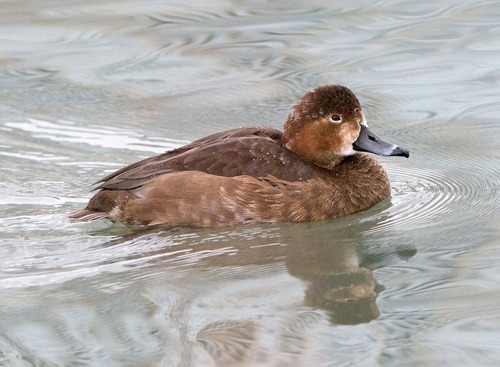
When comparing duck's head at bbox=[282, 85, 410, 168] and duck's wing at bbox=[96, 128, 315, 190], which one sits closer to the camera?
duck's wing at bbox=[96, 128, 315, 190]

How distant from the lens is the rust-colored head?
22.3ft

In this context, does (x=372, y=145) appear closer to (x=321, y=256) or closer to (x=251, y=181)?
(x=251, y=181)

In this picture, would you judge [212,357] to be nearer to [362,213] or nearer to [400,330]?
[400,330]

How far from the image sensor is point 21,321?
508cm

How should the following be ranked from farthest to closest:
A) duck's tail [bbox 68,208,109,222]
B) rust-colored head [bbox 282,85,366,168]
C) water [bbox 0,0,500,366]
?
1. rust-colored head [bbox 282,85,366,168]
2. duck's tail [bbox 68,208,109,222]
3. water [bbox 0,0,500,366]

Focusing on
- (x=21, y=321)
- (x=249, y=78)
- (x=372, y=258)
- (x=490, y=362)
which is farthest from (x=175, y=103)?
(x=490, y=362)

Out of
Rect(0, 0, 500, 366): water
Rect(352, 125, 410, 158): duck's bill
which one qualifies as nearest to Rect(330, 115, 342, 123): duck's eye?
Rect(352, 125, 410, 158): duck's bill

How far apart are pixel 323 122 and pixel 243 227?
85 cm

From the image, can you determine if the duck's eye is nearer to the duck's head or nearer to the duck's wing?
the duck's head

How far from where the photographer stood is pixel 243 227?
6496 mm

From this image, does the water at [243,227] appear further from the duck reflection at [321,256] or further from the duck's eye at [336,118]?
the duck's eye at [336,118]

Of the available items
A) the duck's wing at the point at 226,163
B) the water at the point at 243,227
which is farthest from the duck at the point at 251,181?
the water at the point at 243,227

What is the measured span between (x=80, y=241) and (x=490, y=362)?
2.62 m

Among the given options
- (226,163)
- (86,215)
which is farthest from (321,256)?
(86,215)
